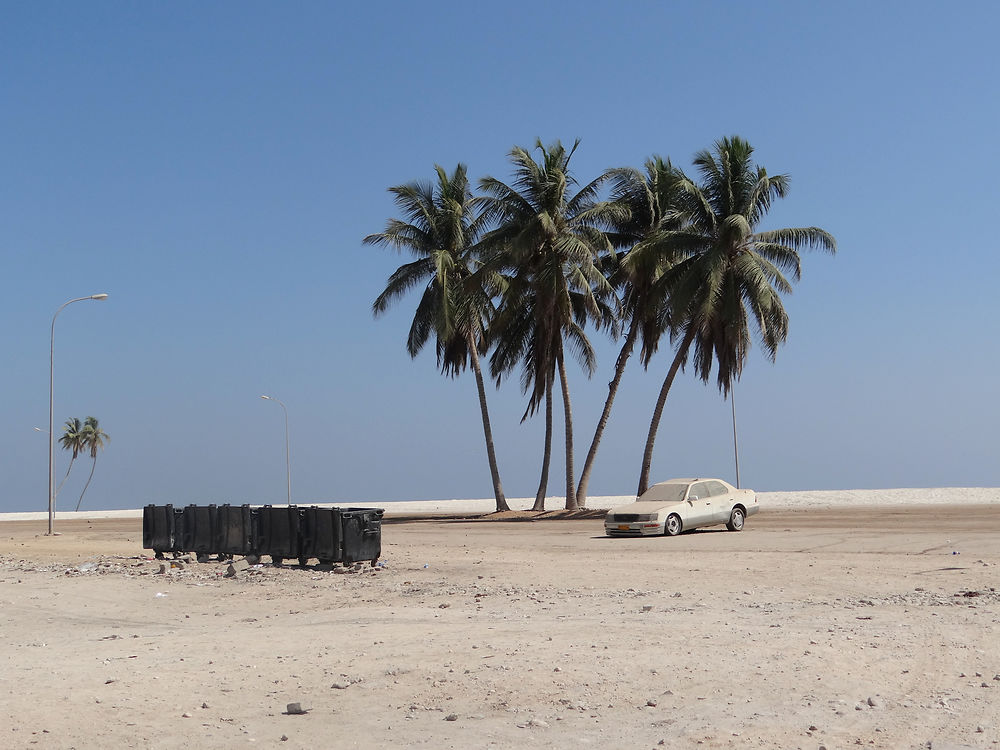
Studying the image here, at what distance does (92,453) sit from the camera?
115562mm

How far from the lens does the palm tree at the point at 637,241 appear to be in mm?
44031

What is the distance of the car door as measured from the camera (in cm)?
2745

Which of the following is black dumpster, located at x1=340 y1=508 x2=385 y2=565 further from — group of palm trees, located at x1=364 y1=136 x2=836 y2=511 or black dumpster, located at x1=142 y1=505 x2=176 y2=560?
group of palm trees, located at x1=364 y1=136 x2=836 y2=511

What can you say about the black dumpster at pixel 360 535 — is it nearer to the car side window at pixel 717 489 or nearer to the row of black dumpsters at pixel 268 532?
the row of black dumpsters at pixel 268 532

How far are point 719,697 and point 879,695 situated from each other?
125 centimetres

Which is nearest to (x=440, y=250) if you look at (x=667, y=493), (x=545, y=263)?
(x=545, y=263)

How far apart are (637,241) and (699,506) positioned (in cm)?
2153

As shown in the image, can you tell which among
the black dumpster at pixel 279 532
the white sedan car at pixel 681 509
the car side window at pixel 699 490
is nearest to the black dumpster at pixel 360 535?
the black dumpster at pixel 279 532

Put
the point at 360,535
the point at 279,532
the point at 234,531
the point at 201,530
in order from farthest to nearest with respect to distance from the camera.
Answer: the point at 201,530
the point at 234,531
the point at 279,532
the point at 360,535

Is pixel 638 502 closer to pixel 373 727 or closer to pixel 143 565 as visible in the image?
pixel 143 565

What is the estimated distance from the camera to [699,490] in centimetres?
2814

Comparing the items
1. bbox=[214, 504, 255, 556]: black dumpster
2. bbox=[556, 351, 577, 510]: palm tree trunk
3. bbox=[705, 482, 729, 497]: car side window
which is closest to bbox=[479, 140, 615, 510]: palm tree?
bbox=[556, 351, 577, 510]: palm tree trunk

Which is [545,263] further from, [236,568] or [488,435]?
[236,568]

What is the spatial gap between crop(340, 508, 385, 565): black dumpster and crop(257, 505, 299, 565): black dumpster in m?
1.34
